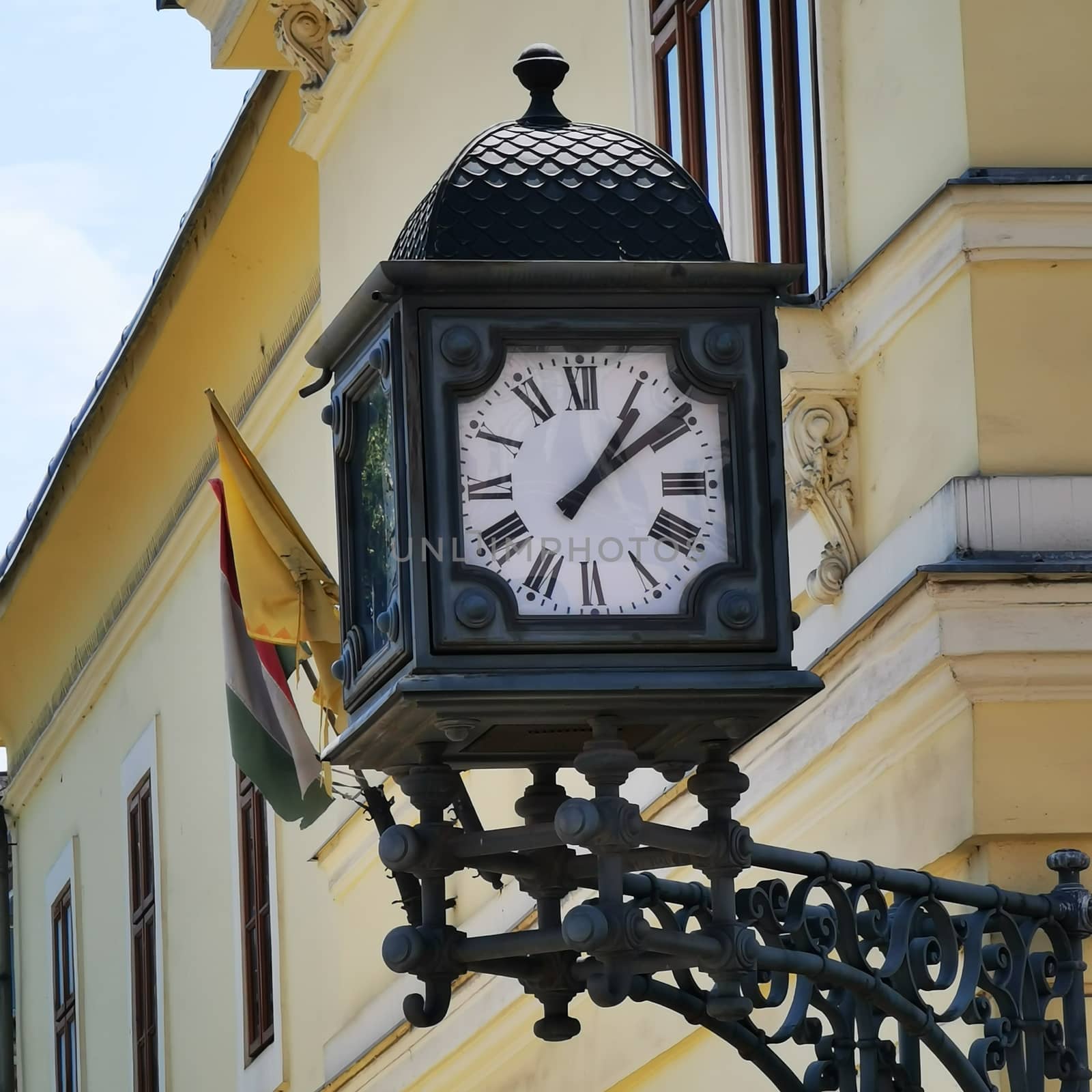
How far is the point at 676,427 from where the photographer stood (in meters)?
4.16

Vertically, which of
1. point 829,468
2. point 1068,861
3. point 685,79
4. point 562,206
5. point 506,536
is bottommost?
point 1068,861

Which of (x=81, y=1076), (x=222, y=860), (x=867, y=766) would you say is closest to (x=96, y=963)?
(x=81, y=1076)

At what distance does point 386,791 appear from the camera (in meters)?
10.2

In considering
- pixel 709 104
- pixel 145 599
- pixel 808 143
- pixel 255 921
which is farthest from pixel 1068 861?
pixel 145 599

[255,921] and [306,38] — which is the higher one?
[306,38]

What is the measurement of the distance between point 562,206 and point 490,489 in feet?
1.49

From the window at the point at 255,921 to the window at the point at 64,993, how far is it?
14.1 feet

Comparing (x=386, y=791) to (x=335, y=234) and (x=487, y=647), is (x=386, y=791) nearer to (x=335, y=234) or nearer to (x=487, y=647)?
(x=335, y=234)

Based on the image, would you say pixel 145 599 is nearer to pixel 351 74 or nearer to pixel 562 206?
pixel 351 74

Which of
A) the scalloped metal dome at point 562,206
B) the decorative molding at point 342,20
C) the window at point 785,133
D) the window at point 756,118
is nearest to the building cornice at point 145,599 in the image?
the decorative molding at point 342,20

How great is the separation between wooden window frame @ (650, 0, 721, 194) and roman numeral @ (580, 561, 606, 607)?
3.31 m

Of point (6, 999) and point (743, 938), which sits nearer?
point (743, 938)

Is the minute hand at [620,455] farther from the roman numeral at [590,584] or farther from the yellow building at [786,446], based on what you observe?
the yellow building at [786,446]

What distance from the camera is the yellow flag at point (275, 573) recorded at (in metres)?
7.37
